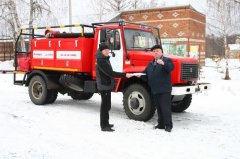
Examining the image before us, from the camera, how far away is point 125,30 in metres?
8.75

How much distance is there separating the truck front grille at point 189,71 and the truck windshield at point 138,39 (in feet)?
4.63

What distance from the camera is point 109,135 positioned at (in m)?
6.86

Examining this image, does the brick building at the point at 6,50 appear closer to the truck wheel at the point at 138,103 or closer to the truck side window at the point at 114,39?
the truck side window at the point at 114,39

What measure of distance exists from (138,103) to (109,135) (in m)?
1.53

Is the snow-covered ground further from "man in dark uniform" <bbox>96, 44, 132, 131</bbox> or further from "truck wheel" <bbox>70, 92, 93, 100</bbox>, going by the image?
"truck wheel" <bbox>70, 92, 93, 100</bbox>

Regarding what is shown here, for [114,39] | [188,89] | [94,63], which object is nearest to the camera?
[188,89]

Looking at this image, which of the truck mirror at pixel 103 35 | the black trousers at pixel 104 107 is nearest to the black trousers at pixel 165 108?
the black trousers at pixel 104 107

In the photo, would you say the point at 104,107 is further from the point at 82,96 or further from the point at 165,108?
the point at 82,96

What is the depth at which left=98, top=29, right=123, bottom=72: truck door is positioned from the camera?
859 cm

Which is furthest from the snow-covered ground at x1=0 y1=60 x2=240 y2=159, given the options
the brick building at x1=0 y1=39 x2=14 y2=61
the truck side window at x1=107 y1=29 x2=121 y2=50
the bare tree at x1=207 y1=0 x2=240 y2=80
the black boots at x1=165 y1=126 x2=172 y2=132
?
the brick building at x1=0 y1=39 x2=14 y2=61

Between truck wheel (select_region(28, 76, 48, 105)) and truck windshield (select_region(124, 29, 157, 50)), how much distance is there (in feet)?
10.4

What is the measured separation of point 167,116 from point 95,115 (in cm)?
231

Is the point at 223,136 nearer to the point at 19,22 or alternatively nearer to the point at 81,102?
the point at 81,102

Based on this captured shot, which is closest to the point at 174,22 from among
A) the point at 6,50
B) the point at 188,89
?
the point at 6,50
